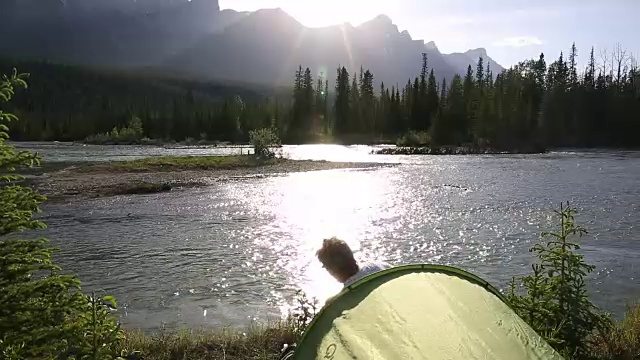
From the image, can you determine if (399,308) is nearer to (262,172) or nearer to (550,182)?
(550,182)

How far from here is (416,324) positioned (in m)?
3.69

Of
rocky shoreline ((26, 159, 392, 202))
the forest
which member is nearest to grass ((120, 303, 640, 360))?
rocky shoreline ((26, 159, 392, 202))

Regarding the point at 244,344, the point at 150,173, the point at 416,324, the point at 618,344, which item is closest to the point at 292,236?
the point at 244,344

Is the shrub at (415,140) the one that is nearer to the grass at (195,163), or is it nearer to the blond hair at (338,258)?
the grass at (195,163)

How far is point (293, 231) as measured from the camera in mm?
18031

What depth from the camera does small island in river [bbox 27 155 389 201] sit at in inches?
1116

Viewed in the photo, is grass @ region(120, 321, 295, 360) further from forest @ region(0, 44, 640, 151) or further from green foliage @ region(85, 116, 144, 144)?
green foliage @ region(85, 116, 144, 144)

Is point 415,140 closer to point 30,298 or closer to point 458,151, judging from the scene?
point 458,151

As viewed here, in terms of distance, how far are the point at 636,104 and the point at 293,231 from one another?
83277mm

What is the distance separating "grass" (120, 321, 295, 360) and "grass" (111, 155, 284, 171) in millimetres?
33851

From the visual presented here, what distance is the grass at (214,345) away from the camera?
6.48m

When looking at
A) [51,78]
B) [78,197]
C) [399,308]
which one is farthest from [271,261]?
[51,78]

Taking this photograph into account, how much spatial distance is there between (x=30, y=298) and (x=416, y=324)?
2.73 m

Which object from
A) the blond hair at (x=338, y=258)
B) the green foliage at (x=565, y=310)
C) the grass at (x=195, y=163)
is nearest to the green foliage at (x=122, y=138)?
the grass at (x=195, y=163)
